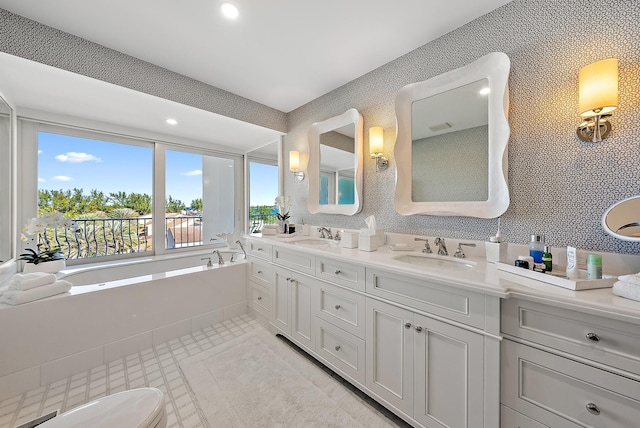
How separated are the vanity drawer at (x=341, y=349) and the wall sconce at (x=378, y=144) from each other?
1344 millimetres

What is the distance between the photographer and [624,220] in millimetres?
1032

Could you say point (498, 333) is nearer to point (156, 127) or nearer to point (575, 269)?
point (575, 269)

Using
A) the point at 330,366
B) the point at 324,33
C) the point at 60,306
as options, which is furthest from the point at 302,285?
the point at 324,33

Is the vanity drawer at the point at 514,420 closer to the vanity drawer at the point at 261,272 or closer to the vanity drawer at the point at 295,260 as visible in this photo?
the vanity drawer at the point at 295,260

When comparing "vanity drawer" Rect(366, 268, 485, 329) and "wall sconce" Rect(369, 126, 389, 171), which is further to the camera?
"wall sconce" Rect(369, 126, 389, 171)

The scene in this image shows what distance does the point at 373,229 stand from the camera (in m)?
1.83

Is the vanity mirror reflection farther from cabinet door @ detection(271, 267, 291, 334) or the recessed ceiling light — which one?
cabinet door @ detection(271, 267, 291, 334)

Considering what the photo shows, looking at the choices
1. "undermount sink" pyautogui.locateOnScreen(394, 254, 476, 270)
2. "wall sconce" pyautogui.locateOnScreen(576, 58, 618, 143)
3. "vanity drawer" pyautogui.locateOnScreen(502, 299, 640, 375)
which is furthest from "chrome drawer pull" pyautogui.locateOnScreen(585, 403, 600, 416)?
"wall sconce" pyautogui.locateOnScreen(576, 58, 618, 143)

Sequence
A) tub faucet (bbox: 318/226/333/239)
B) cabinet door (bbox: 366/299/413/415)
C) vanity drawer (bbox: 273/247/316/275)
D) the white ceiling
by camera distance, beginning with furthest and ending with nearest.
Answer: tub faucet (bbox: 318/226/333/239) < vanity drawer (bbox: 273/247/316/275) < the white ceiling < cabinet door (bbox: 366/299/413/415)

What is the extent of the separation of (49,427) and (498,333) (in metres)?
1.63

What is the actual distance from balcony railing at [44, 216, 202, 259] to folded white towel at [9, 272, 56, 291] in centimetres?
133

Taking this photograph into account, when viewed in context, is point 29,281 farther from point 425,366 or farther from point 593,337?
point 593,337

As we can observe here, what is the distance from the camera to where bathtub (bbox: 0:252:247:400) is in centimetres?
153

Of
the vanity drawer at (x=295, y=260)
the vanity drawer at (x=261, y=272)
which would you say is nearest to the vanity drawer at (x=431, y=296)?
the vanity drawer at (x=295, y=260)
